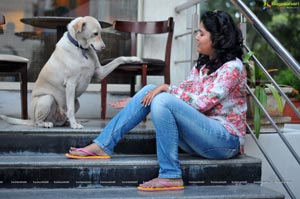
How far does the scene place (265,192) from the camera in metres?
2.69

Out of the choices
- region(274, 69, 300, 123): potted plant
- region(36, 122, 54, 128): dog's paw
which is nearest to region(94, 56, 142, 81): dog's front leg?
region(36, 122, 54, 128): dog's paw

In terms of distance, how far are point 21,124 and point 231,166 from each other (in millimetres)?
1626

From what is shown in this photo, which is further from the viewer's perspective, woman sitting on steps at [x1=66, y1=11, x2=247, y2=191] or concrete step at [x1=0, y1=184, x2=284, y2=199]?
woman sitting on steps at [x1=66, y1=11, x2=247, y2=191]

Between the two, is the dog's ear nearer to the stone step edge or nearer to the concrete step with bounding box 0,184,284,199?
the stone step edge

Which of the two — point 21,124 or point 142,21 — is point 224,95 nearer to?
point 21,124

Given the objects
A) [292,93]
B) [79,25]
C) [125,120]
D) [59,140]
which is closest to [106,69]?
[79,25]

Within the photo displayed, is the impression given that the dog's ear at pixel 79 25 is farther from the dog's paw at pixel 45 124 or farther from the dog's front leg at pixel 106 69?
the dog's paw at pixel 45 124

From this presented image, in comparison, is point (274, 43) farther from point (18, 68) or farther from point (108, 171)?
point (18, 68)

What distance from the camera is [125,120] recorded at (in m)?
2.83

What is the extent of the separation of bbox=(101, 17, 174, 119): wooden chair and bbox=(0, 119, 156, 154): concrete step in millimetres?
1032

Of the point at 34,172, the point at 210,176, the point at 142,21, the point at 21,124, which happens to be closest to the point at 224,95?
the point at 210,176

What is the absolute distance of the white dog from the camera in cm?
335

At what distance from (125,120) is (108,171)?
33 centimetres

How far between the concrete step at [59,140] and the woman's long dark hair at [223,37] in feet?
2.32
